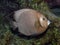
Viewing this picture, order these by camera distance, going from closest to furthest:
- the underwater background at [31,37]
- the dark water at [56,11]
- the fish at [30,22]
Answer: the fish at [30,22] → the underwater background at [31,37] → the dark water at [56,11]

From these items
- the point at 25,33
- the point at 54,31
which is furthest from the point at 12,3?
the point at 54,31

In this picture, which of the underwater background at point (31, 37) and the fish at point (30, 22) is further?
the underwater background at point (31, 37)

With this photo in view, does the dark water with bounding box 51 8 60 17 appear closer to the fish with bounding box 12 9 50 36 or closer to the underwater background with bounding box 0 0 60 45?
the underwater background with bounding box 0 0 60 45

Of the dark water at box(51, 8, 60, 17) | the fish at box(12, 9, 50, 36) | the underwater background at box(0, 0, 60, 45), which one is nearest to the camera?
the fish at box(12, 9, 50, 36)

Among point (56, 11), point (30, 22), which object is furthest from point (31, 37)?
point (56, 11)

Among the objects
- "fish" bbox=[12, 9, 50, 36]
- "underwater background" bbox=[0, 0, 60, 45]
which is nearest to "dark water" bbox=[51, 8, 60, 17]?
"underwater background" bbox=[0, 0, 60, 45]

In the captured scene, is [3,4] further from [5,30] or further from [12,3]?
[5,30]

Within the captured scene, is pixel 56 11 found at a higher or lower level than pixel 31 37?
higher

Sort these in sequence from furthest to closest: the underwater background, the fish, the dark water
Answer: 1. the dark water
2. the underwater background
3. the fish

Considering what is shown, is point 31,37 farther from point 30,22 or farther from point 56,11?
point 56,11

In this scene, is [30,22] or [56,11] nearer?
[30,22]

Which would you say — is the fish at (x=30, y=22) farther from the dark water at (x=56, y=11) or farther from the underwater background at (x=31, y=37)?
the dark water at (x=56, y=11)

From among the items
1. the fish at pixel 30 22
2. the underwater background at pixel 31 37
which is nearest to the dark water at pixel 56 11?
the underwater background at pixel 31 37

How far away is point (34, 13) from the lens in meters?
1.84
